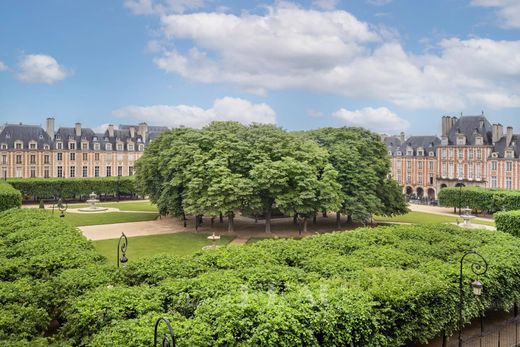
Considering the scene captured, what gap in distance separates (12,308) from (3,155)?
264 ft

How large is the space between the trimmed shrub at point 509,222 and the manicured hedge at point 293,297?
13.1m

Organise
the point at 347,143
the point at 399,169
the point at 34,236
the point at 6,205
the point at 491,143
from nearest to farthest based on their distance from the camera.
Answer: the point at 34,236 < the point at 6,205 < the point at 347,143 < the point at 491,143 < the point at 399,169

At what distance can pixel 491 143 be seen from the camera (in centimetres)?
8075

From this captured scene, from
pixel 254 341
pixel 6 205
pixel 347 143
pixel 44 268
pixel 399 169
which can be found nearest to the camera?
pixel 254 341

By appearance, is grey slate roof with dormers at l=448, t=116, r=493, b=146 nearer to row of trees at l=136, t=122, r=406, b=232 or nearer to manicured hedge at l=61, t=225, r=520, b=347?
row of trees at l=136, t=122, r=406, b=232

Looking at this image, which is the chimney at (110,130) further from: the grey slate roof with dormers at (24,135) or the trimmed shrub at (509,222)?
the trimmed shrub at (509,222)

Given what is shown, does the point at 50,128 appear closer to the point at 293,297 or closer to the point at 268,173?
the point at 268,173

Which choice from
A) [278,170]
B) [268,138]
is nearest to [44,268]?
[278,170]

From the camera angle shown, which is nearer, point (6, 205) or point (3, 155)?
point (6, 205)

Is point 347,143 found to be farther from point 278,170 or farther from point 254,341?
point 254,341

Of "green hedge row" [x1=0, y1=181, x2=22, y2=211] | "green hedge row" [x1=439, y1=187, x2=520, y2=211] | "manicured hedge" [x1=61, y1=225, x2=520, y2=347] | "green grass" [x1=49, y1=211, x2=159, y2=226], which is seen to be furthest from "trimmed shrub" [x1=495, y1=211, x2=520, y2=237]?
"green hedge row" [x1=0, y1=181, x2=22, y2=211]

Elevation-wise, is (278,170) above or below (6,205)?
above

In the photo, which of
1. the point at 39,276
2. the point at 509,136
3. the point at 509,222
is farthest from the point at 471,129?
the point at 39,276

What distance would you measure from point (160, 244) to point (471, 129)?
226ft
